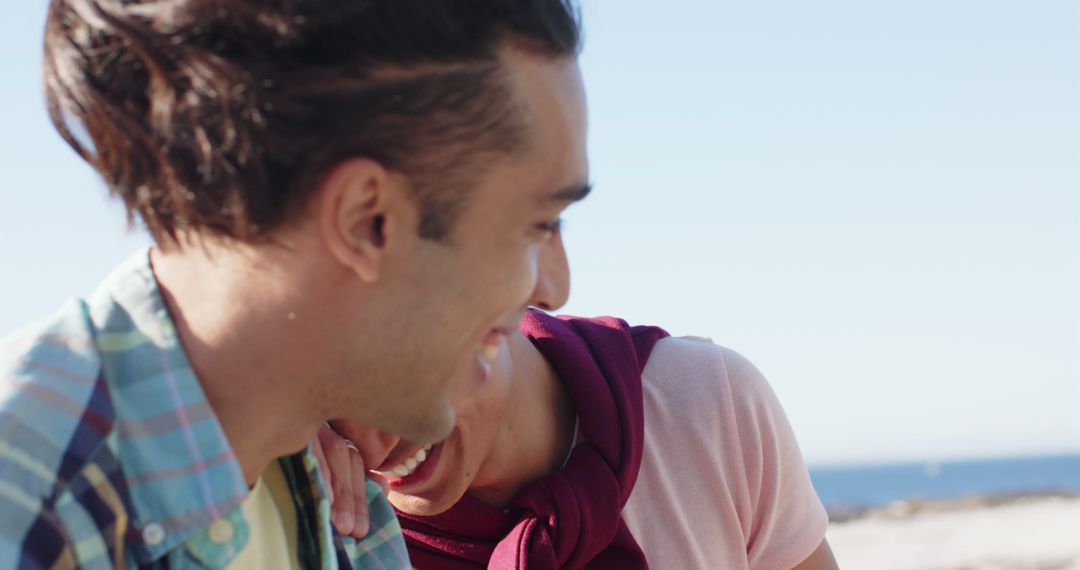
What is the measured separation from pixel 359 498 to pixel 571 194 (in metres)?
0.71

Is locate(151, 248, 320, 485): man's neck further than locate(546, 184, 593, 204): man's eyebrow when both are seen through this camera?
No

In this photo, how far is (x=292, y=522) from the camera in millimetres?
2389

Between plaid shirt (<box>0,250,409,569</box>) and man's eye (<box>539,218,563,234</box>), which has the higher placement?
man's eye (<box>539,218,563,234</box>)

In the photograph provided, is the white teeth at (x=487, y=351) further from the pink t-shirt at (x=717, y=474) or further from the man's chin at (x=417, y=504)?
the pink t-shirt at (x=717, y=474)

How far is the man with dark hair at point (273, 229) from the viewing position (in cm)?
201

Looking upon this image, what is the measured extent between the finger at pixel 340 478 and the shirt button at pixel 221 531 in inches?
17.6

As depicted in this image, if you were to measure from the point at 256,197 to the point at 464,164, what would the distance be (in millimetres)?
312

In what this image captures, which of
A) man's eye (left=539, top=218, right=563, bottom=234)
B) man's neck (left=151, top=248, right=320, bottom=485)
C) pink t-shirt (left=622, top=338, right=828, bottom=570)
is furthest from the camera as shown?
pink t-shirt (left=622, top=338, right=828, bottom=570)

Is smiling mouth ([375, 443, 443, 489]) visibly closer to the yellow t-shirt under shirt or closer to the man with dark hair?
the yellow t-shirt under shirt

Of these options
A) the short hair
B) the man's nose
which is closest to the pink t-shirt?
the man's nose

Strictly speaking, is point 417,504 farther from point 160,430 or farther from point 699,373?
point 160,430

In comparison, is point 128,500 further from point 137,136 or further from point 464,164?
point 464,164

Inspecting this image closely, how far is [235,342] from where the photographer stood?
209 cm

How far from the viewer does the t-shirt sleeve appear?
3.21m
